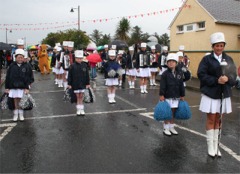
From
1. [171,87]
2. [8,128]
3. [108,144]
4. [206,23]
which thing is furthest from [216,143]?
[206,23]

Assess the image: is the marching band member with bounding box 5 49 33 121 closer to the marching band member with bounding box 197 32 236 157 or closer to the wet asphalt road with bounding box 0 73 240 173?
the wet asphalt road with bounding box 0 73 240 173

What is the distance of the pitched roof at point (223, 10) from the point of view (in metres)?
24.6

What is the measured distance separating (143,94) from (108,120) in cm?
492

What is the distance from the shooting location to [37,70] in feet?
85.5

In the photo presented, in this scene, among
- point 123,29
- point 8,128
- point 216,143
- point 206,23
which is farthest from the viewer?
point 123,29

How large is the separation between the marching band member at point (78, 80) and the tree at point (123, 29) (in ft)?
165

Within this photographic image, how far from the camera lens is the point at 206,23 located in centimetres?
2502

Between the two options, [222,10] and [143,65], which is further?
[222,10]

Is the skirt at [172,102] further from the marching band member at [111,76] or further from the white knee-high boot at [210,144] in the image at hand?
the marching band member at [111,76]

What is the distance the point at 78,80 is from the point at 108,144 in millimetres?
3128

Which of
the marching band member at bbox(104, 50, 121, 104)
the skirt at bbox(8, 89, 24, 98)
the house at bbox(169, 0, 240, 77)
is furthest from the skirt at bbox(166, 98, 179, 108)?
the house at bbox(169, 0, 240, 77)

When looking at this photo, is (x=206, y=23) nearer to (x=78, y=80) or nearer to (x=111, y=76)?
(x=111, y=76)

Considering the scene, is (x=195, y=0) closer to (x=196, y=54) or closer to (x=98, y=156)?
(x=196, y=54)

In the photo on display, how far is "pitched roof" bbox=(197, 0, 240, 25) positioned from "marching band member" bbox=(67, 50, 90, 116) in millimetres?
18089
